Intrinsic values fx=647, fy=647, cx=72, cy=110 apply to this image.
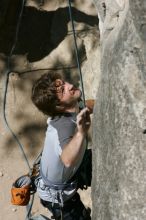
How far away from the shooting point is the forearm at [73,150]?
3.89 metres

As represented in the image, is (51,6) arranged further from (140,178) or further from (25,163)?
(140,178)

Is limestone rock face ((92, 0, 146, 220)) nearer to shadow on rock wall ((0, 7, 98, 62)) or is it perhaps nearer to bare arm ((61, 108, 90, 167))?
bare arm ((61, 108, 90, 167))

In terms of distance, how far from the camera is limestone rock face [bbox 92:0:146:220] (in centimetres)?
333

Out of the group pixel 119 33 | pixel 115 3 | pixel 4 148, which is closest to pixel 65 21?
pixel 4 148

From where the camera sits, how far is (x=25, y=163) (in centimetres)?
641

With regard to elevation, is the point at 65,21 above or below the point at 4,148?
above

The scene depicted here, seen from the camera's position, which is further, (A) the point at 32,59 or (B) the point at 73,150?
(A) the point at 32,59

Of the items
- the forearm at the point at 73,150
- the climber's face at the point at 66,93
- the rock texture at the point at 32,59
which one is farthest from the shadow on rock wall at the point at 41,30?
the forearm at the point at 73,150

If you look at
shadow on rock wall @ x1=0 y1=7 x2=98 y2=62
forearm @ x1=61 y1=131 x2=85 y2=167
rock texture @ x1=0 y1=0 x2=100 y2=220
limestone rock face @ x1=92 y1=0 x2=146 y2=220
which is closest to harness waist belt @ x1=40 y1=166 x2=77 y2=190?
forearm @ x1=61 y1=131 x2=85 y2=167

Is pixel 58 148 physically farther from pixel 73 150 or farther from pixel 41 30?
pixel 41 30

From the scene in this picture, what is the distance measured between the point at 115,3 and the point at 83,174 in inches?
45.9

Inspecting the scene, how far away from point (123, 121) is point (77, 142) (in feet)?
1.70

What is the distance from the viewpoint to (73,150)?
12.9ft

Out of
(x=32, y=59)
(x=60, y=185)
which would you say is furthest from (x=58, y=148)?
(x=32, y=59)
